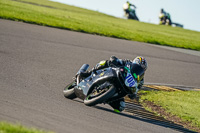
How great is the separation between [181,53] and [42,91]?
12363 millimetres

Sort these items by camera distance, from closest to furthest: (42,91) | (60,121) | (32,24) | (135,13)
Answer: (60,121) < (42,91) < (32,24) < (135,13)

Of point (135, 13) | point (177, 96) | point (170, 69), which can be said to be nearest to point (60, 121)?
point (177, 96)

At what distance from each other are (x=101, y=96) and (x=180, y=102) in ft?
12.9

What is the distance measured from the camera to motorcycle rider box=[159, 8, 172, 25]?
46094mm

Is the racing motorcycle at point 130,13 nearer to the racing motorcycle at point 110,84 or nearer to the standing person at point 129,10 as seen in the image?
the standing person at point 129,10

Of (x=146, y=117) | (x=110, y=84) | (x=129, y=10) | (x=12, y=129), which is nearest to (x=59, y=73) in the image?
(x=146, y=117)

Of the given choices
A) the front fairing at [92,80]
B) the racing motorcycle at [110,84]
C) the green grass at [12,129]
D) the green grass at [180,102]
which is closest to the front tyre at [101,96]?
the racing motorcycle at [110,84]

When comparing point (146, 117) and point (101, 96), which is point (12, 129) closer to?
point (101, 96)

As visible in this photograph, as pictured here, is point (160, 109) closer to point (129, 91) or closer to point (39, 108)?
point (129, 91)

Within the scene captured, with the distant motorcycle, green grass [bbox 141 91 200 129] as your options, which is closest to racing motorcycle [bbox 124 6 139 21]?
the distant motorcycle

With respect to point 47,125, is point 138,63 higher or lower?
higher

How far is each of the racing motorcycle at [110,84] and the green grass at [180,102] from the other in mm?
2093

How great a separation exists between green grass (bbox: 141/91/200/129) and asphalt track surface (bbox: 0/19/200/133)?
134 cm

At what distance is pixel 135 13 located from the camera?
146 feet
